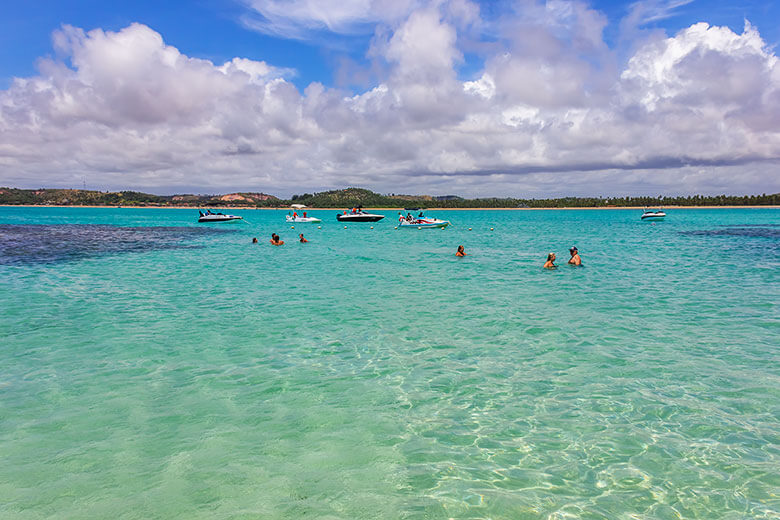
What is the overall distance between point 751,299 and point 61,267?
38.8 metres

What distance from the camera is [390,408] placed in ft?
29.5

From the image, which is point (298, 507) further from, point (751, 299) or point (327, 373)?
point (751, 299)

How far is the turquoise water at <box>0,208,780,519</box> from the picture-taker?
6.24 meters

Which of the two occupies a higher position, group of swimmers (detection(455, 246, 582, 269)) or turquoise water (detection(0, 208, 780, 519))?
group of swimmers (detection(455, 246, 582, 269))

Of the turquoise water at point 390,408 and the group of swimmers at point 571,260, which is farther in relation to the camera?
the group of swimmers at point 571,260

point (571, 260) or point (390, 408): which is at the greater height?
point (571, 260)

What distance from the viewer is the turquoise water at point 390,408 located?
6242 millimetres

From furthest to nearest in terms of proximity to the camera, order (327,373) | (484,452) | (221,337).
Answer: (221,337), (327,373), (484,452)

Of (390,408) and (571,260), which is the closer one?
(390,408)

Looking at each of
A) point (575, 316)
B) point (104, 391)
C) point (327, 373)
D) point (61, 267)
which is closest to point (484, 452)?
point (327, 373)

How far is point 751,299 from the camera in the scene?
19328 mm

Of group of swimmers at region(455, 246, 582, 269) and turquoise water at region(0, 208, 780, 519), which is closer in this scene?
turquoise water at region(0, 208, 780, 519)

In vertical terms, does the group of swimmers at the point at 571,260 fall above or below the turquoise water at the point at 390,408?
above

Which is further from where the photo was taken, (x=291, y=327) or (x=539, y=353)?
(x=291, y=327)
